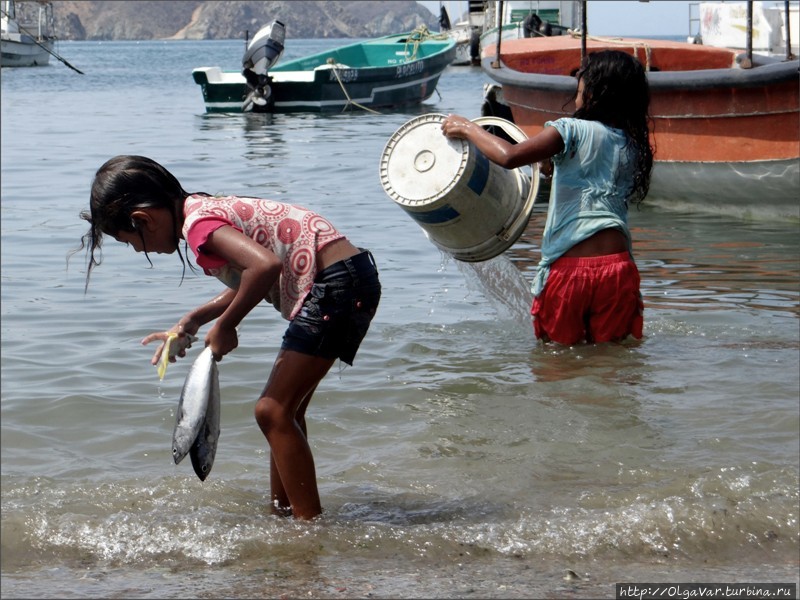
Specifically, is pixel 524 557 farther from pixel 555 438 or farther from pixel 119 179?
pixel 119 179

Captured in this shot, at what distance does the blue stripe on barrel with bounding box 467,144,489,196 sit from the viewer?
4992mm

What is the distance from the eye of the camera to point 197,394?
11.2 ft

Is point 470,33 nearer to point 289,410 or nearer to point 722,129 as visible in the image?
point 722,129

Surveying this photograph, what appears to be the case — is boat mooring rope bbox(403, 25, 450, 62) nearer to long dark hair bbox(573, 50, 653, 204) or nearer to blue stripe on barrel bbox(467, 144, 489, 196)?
blue stripe on barrel bbox(467, 144, 489, 196)

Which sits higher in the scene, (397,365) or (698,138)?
(698,138)

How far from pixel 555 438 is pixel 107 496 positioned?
1.84 meters

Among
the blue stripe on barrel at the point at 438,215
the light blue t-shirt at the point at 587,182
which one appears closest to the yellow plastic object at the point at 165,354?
the blue stripe on barrel at the point at 438,215

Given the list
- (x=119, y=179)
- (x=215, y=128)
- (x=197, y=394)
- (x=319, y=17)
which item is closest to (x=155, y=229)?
(x=119, y=179)

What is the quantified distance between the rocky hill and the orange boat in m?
149

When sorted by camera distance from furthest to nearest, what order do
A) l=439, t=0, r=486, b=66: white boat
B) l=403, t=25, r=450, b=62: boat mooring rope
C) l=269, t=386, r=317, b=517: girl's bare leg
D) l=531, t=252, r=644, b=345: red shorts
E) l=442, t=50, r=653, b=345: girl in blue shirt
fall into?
l=439, t=0, r=486, b=66: white boat < l=403, t=25, r=450, b=62: boat mooring rope < l=531, t=252, r=644, b=345: red shorts < l=442, t=50, r=653, b=345: girl in blue shirt < l=269, t=386, r=317, b=517: girl's bare leg

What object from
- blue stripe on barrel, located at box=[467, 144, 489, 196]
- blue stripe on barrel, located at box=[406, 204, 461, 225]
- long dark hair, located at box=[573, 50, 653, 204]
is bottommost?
blue stripe on barrel, located at box=[406, 204, 461, 225]

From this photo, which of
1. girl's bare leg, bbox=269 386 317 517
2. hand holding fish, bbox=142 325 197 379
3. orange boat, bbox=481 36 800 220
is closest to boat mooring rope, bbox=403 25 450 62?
orange boat, bbox=481 36 800 220

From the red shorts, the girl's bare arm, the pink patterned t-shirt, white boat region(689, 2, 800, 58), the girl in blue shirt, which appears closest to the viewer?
the pink patterned t-shirt

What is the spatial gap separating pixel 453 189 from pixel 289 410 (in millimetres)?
1750
